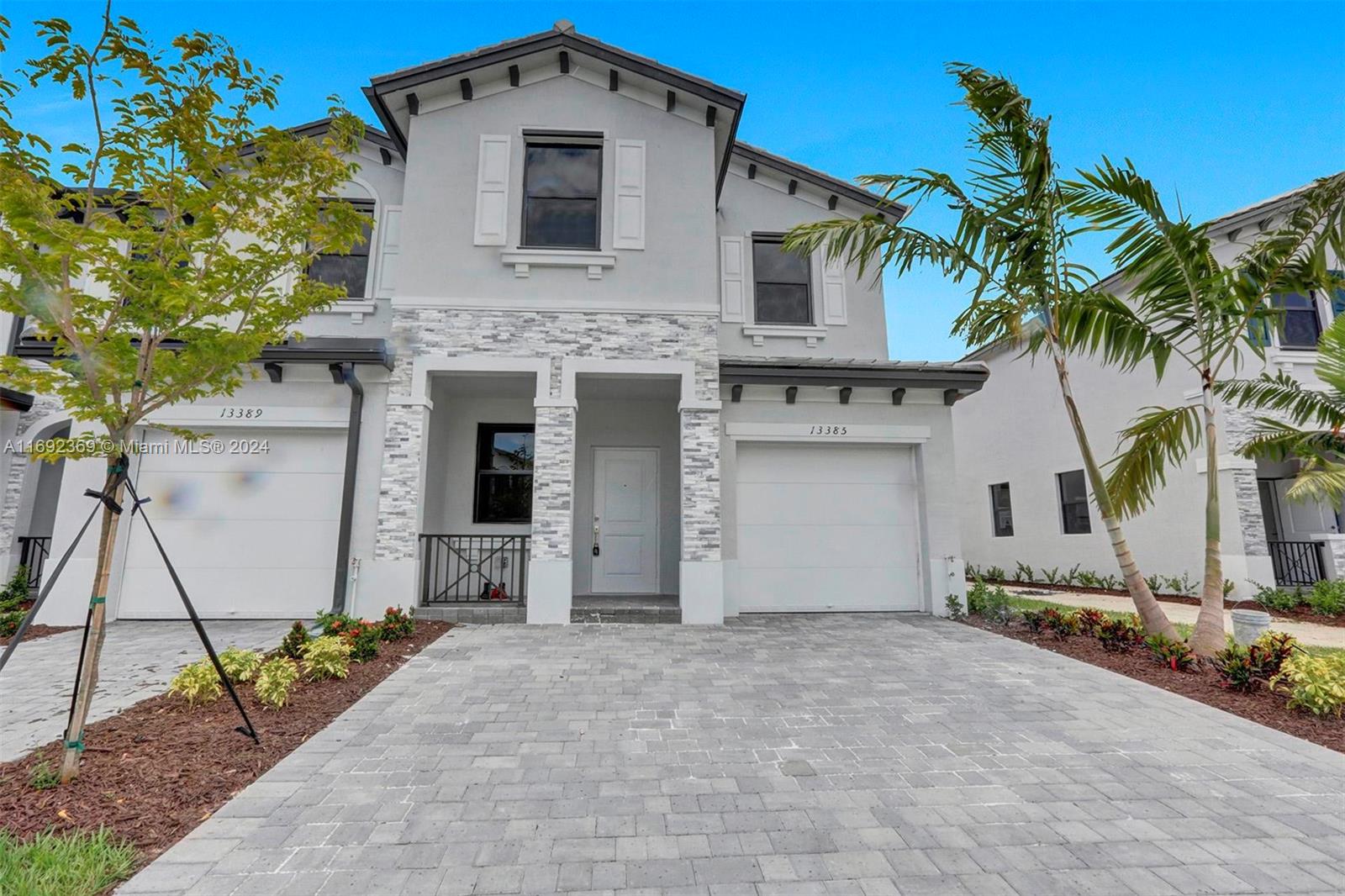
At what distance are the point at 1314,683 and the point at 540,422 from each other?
7778 mm

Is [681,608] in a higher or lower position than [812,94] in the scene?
lower

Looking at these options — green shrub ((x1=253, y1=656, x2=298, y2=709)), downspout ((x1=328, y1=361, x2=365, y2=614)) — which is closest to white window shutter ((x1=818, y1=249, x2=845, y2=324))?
downspout ((x1=328, y1=361, x2=365, y2=614))

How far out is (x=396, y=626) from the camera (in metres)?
6.61

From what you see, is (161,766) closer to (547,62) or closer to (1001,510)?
(547,62)

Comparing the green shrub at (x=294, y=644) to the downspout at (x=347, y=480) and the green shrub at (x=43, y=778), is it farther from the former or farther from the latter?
the green shrub at (x=43, y=778)

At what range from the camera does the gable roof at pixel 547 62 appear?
324 inches

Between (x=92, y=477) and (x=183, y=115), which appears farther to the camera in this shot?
(x=92, y=477)

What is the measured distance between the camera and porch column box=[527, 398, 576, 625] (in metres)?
7.46

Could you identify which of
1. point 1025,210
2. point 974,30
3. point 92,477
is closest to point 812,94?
point 974,30

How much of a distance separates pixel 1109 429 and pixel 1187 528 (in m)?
2.53

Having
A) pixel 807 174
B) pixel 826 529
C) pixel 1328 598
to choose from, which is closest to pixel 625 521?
pixel 826 529

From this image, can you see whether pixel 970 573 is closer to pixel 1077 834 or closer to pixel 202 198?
pixel 1077 834

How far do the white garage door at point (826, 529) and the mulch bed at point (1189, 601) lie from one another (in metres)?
6.16

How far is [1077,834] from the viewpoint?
2.63 meters
